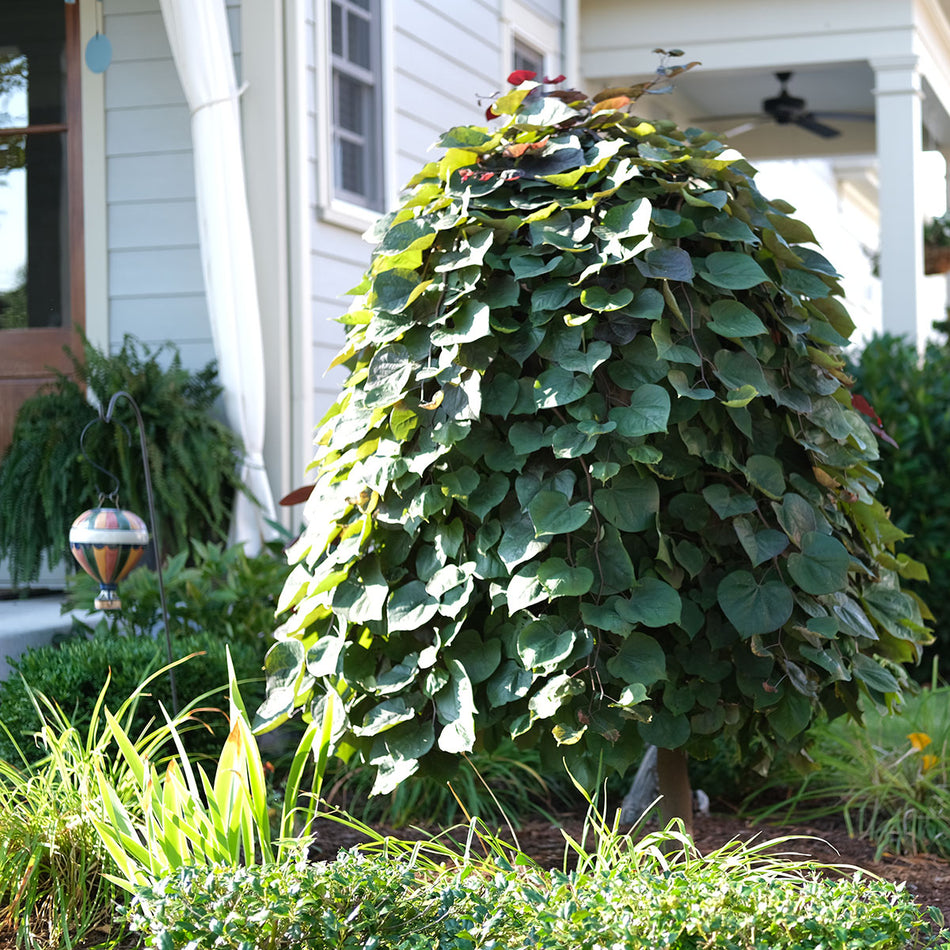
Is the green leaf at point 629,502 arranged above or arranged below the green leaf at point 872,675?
above

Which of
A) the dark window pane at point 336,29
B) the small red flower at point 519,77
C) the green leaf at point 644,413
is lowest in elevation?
the green leaf at point 644,413

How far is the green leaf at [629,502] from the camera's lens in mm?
2234

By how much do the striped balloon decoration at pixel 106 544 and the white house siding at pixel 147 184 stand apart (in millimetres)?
2283

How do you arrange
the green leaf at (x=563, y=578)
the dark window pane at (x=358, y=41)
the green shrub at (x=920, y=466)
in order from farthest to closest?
the dark window pane at (x=358, y=41), the green shrub at (x=920, y=466), the green leaf at (x=563, y=578)

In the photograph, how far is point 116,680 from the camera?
3.26 metres

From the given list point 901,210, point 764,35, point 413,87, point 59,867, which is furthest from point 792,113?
point 59,867

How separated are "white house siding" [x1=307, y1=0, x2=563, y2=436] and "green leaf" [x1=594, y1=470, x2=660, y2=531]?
Answer: 2.54 meters

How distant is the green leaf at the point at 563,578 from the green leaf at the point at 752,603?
27 cm

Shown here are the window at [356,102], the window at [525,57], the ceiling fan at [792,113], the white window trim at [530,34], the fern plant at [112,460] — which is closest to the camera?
the fern plant at [112,460]

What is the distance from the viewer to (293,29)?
5082 millimetres

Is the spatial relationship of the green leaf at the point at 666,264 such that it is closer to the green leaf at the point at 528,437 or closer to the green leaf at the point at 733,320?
the green leaf at the point at 733,320

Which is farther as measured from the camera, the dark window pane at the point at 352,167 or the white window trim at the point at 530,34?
the white window trim at the point at 530,34

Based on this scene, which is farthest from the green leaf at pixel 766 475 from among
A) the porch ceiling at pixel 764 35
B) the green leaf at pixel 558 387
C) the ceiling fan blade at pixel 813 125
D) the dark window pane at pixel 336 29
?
the ceiling fan blade at pixel 813 125

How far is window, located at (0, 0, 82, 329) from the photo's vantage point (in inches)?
204
